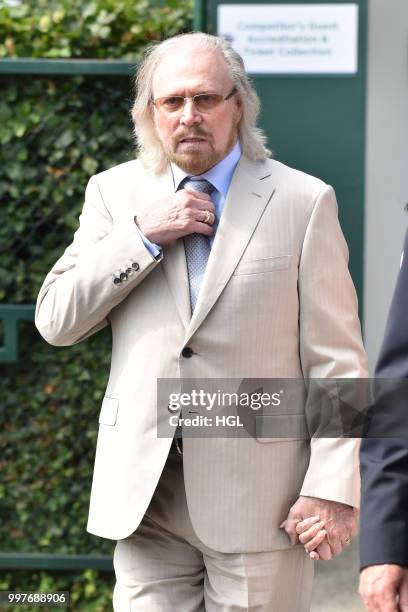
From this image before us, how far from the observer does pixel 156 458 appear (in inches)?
117

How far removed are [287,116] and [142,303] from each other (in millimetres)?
2142

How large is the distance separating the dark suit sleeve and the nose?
2.96ft

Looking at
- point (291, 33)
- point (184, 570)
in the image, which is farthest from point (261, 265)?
point (291, 33)

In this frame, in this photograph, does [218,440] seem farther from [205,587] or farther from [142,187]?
[142,187]

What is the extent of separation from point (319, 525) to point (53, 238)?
6.74 feet

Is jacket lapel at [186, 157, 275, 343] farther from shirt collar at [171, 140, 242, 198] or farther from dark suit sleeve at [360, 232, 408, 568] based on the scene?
dark suit sleeve at [360, 232, 408, 568]

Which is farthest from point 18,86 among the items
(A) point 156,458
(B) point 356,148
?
(A) point 156,458

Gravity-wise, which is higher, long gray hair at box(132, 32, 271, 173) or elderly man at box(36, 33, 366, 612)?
long gray hair at box(132, 32, 271, 173)

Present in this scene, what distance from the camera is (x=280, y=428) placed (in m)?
3.02

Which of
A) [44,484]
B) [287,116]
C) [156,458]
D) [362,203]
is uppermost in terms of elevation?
[287,116]

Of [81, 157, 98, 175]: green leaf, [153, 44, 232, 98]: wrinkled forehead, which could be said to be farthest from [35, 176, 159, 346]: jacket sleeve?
[81, 157, 98, 175]: green leaf

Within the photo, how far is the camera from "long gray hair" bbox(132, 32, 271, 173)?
311 centimetres

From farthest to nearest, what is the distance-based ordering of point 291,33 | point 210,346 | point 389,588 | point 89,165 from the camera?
1. point 291,33
2. point 89,165
3. point 210,346
4. point 389,588

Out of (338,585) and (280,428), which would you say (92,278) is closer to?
(280,428)
